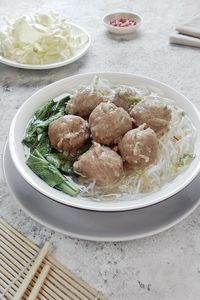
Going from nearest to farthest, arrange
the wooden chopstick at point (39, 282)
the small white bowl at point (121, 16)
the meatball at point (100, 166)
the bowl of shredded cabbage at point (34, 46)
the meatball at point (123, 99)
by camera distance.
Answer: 1. the wooden chopstick at point (39, 282)
2. the meatball at point (100, 166)
3. the meatball at point (123, 99)
4. the bowl of shredded cabbage at point (34, 46)
5. the small white bowl at point (121, 16)

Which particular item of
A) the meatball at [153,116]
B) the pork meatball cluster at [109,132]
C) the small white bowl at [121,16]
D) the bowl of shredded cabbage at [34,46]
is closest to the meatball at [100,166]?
the pork meatball cluster at [109,132]

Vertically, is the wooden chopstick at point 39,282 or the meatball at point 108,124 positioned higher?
the meatball at point 108,124

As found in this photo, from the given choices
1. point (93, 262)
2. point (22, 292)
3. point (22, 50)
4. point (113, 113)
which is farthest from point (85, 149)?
point (22, 50)

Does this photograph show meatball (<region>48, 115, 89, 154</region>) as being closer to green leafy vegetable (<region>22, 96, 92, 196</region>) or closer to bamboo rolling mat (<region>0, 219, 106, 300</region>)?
green leafy vegetable (<region>22, 96, 92, 196</region>)

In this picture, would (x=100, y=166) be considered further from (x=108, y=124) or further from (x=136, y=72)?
(x=136, y=72)

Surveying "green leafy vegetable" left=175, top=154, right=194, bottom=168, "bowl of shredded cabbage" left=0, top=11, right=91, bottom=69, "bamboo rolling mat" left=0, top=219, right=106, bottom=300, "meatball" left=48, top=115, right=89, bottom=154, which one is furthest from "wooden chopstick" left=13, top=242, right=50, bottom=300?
"bowl of shredded cabbage" left=0, top=11, right=91, bottom=69

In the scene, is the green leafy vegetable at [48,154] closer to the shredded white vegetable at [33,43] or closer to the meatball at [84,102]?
the meatball at [84,102]
